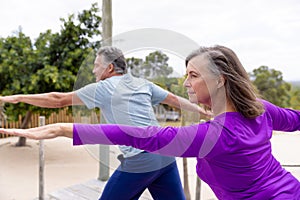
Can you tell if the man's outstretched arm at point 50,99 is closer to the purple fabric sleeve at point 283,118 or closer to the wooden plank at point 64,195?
the purple fabric sleeve at point 283,118

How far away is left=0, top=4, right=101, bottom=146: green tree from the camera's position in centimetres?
521

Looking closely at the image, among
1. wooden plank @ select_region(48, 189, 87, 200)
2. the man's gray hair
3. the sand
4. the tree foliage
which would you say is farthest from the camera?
wooden plank @ select_region(48, 189, 87, 200)

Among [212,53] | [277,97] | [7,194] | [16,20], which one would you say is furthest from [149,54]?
[16,20]

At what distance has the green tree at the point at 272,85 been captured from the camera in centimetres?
644

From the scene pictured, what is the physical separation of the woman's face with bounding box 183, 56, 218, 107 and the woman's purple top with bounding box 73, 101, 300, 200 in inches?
3.0

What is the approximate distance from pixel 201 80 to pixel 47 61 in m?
4.99

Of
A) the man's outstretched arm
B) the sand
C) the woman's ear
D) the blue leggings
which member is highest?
the woman's ear

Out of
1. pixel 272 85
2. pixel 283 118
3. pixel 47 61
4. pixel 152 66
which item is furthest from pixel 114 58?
pixel 272 85

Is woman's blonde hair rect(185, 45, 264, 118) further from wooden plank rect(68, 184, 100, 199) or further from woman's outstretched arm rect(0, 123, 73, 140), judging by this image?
wooden plank rect(68, 184, 100, 199)

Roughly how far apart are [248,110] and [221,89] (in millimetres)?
93

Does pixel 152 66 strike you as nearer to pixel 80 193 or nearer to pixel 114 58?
pixel 114 58

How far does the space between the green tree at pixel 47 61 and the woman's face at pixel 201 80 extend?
4.39m

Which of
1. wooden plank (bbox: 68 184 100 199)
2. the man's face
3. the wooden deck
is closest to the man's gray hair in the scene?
the man's face

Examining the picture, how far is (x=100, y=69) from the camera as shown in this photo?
4.61 feet
